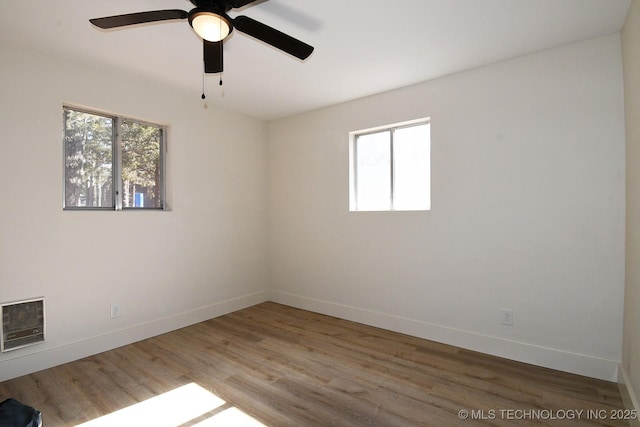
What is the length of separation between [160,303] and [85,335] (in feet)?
2.26

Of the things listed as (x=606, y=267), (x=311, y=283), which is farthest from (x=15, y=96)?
(x=606, y=267)

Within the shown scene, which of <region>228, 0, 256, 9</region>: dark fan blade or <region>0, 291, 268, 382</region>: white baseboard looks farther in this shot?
<region>0, 291, 268, 382</region>: white baseboard

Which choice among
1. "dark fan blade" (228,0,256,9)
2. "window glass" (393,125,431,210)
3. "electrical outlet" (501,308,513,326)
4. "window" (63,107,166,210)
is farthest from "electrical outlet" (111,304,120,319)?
"electrical outlet" (501,308,513,326)

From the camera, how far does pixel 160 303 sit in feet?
11.1

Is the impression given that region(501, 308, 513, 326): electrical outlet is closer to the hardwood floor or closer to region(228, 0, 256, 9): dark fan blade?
the hardwood floor

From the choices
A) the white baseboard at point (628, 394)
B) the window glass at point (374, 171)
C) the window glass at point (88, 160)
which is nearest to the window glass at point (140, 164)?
the window glass at point (88, 160)

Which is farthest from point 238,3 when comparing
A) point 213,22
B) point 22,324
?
point 22,324

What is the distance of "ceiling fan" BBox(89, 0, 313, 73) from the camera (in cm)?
161

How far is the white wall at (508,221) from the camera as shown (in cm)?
236

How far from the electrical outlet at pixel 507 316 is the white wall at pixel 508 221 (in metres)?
0.04

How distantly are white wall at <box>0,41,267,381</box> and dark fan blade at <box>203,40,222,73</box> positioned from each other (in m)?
1.57

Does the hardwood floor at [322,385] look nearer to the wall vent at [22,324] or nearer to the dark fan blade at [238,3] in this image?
the wall vent at [22,324]

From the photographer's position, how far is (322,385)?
92.0 inches

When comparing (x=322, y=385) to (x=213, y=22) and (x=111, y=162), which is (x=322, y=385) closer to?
(x=213, y=22)
